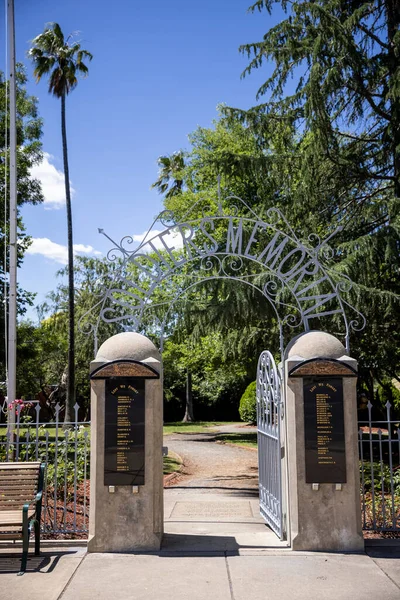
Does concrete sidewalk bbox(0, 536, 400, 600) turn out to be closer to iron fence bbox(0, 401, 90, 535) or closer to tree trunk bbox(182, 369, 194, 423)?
iron fence bbox(0, 401, 90, 535)

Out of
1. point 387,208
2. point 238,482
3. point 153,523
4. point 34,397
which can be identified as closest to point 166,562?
point 153,523

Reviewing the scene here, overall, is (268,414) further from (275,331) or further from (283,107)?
(283,107)

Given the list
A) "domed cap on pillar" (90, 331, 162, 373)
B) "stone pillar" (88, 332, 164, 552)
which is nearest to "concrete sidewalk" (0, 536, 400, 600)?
"stone pillar" (88, 332, 164, 552)

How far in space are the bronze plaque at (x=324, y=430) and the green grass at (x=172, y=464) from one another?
845 centimetres

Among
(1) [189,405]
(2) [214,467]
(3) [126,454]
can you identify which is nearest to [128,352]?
(3) [126,454]

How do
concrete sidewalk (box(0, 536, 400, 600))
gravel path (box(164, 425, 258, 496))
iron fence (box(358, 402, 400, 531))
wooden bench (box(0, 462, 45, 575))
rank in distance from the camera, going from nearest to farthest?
concrete sidewalk (box(0, 536, 400, 600)), wooden bench (box(0, 462, 45, 575)), iron fence (box(358, 402, 400, 531)), gravel path (box(164, 425, 258, 496))

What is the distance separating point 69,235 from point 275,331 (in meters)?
13.6

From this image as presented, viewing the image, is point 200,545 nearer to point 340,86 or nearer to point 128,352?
point 128,352

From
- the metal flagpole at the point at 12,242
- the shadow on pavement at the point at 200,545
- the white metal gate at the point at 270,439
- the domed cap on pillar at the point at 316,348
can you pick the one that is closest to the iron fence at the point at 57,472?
the metal flagpole at the point at 12,242

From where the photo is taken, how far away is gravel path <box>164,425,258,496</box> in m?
12.9

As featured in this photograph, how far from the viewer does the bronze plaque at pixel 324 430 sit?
7034mm

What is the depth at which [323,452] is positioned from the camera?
707cm

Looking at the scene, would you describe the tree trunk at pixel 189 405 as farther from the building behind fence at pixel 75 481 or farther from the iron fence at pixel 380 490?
the building behind fence at pixel 75 481

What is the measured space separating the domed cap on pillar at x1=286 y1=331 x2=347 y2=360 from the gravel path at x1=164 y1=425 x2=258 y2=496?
17.9 ft
